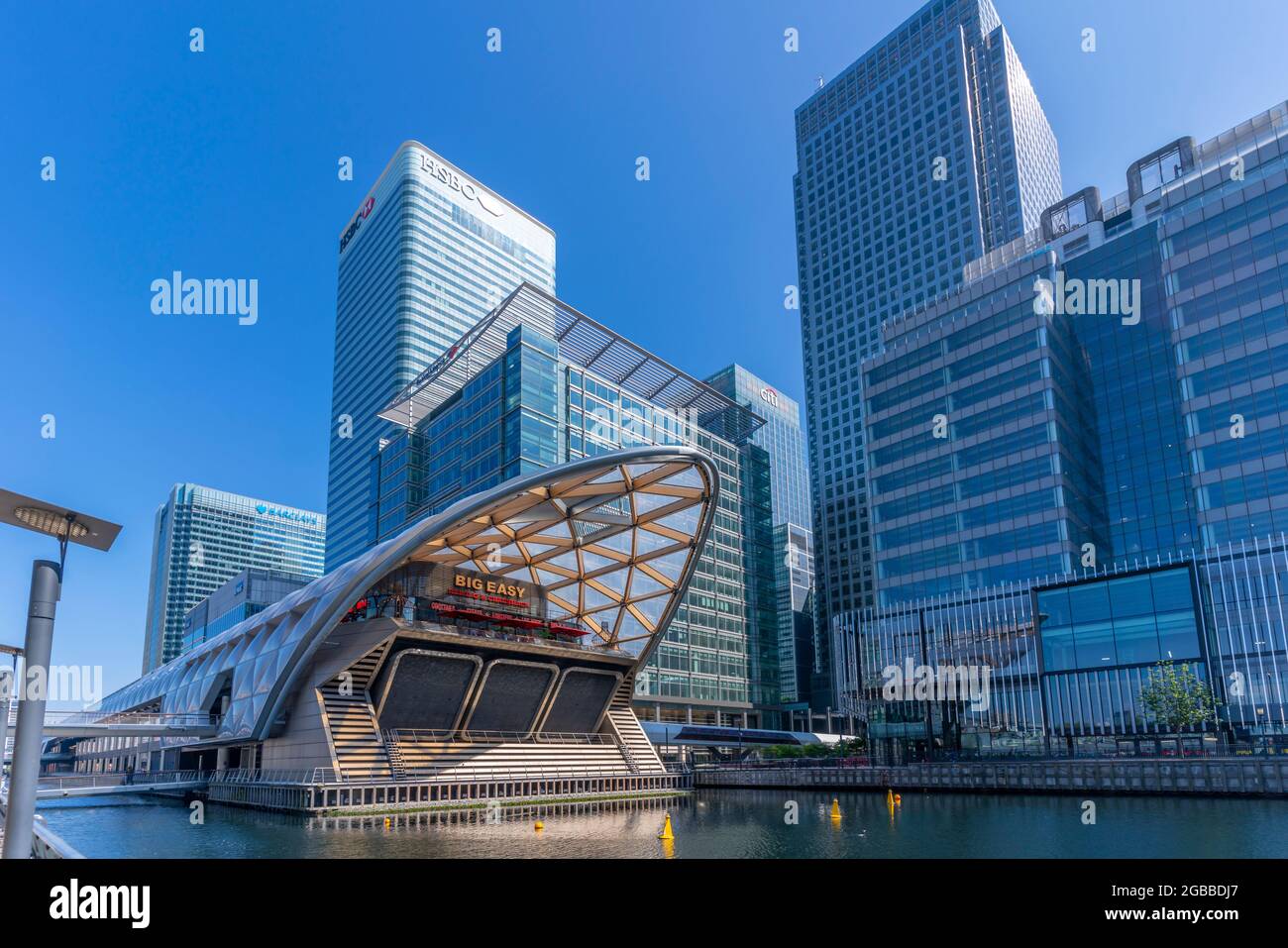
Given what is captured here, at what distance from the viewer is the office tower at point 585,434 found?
11338 centimetres

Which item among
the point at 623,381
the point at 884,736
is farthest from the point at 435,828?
the point at 623,381

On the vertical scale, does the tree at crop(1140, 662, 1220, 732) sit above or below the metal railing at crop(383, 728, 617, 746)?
above

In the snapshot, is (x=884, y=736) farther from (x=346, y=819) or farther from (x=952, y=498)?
(x=346, y=819)

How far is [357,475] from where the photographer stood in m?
178

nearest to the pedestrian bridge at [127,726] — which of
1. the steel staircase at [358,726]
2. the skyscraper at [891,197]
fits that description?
the steel staircase at [358,726]

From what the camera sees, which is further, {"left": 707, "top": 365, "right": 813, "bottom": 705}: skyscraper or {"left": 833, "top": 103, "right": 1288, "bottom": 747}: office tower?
{"left": 707, "top": 365, "right": 813, "bottom": 705}: skyscraper

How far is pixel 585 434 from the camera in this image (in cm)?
12056

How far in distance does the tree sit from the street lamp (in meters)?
70.9

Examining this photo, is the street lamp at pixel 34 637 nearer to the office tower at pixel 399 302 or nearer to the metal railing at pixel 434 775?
the metal railing at pixel 434 775

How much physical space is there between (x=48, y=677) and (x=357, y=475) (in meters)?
171

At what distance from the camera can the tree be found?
65188 mm

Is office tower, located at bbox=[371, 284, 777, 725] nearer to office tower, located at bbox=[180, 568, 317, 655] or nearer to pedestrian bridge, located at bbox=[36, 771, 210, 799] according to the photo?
office tower, located at bbox=[180, 568, 317, 655]
